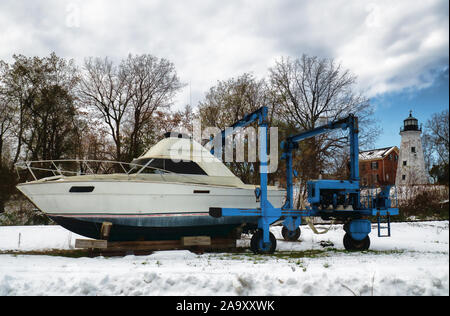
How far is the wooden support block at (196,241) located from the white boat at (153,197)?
1.59 feet

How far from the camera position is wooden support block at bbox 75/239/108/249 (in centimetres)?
847

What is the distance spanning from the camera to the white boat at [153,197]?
8773 mm

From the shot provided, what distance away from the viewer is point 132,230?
920cm

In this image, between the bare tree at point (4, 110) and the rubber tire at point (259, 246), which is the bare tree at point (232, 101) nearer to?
the bare tree at point (4, 110)

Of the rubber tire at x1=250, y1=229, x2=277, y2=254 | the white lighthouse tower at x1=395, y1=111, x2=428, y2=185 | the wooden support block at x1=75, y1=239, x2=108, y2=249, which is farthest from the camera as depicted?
the white lighthouse tower at x1=395, y1=111, x2=428, y2=185

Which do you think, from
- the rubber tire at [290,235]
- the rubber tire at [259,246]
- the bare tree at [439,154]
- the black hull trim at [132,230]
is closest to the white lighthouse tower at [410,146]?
the bare tree at [439,154]

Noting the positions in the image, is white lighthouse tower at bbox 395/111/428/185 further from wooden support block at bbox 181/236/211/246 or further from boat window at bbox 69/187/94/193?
boat window at bbox 69/187/94/193

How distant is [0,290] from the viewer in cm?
503

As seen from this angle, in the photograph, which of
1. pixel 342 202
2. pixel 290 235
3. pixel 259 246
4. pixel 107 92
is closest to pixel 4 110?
pixel 107 92

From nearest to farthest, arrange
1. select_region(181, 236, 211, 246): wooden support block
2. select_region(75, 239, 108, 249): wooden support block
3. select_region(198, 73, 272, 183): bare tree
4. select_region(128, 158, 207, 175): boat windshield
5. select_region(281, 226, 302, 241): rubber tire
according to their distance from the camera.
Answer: select_region(75, 239, 108, 249): wooden support block, select_region(181, 236, 211, 246): wooden support block, select_region(128, 158, 207, 175): boat windshield, select_region(281, 226, 302, 241): rubber tire, select_region(198, 73, 272, 183): bare tree

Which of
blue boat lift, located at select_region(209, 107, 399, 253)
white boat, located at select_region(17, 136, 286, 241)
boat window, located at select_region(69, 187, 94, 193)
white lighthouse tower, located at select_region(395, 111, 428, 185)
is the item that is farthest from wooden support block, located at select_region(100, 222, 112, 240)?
white lighthouse tower, located at select_region(395, 111, 428, 185)

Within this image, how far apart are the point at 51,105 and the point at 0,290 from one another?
17923 millimetres
